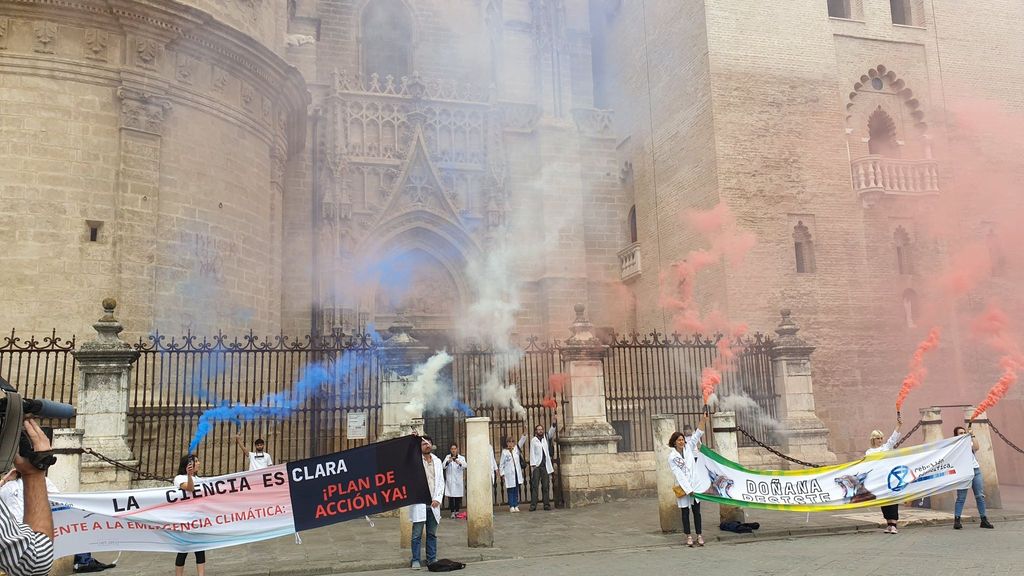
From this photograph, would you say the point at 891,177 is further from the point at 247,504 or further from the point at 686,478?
the point at 247,504

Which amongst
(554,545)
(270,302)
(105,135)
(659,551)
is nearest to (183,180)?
(105,135)

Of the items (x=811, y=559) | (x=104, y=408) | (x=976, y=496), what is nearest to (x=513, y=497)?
(x=811, y=559)

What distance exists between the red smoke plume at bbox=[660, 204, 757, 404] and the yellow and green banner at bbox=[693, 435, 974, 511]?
6477 mm

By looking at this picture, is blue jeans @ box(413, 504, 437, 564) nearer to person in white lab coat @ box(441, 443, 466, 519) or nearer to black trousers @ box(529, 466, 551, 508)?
person in white lab coat @ box(441, 443, 466, 519)

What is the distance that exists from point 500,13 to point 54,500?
787 inches

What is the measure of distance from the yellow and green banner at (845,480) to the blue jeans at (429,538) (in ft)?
11.8

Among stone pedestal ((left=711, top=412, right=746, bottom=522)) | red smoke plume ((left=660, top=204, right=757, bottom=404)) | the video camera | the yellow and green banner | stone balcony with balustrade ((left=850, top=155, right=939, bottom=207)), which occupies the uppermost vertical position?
stone balcony with balustrade ((left=850, top=155, right=939, bottom=207))

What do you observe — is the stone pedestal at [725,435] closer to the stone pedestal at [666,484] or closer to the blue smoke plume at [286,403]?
the stone pedestal at [666,484]

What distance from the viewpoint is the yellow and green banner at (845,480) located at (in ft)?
32.8

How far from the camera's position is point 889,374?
1891cm

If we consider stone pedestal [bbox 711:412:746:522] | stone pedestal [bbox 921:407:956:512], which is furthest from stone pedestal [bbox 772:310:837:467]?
stone pedestal [bbox 711:412:746:522]

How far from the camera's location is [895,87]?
20.5 m

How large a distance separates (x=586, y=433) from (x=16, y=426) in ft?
38.1

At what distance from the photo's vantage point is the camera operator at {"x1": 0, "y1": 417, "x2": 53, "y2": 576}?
2555mm
